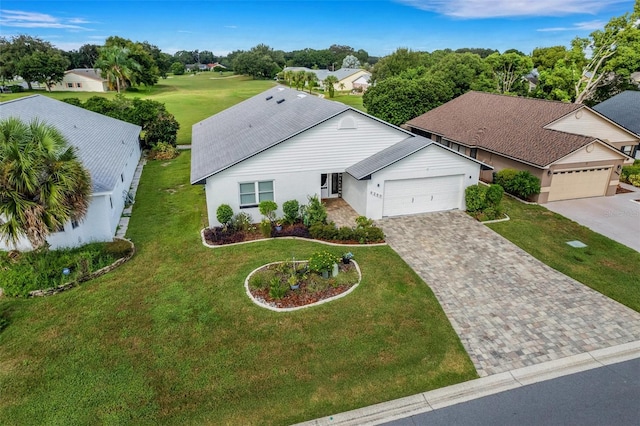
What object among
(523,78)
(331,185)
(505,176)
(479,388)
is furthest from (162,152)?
(523,78)

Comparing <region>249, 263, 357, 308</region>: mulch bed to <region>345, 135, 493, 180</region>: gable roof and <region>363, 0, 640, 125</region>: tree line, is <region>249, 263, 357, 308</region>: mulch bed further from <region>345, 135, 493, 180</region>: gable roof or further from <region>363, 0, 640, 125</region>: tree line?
<region>363, 0, 640, 125</region>: tree line

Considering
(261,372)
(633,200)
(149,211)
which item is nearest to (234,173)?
(149,211)

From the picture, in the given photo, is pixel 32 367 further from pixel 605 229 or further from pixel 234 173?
pixel 605 229

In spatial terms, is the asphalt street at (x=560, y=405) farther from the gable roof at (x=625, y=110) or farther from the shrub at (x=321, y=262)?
the gable roof at (x=625, y=110)

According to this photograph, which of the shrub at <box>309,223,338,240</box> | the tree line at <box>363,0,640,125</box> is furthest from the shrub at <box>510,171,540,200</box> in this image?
the tree line at <box>363,0,640,125</box>

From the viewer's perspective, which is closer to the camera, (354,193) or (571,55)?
(354,193)

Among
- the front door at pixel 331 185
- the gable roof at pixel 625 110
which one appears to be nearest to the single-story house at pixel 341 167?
the front door at pixel 331 185
